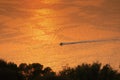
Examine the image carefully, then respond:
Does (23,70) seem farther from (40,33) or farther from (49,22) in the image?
(49,22)

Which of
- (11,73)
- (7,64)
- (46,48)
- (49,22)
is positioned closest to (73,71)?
(11,73)

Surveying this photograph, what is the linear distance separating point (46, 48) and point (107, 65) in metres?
22.9

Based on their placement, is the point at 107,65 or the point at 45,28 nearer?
the point at 107,65

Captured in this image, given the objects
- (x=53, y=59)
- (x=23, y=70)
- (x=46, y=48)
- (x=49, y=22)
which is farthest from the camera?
(x=49, y=22)

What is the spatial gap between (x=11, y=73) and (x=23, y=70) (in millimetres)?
6264

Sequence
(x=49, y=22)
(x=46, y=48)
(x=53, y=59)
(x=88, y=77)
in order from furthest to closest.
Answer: (x=49, y=22) → (x=46, y=48) → (x=53, y=59) → (x=88, y=77)

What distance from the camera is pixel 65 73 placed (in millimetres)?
68625

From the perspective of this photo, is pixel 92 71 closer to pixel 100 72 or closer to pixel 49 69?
pixel 100 72

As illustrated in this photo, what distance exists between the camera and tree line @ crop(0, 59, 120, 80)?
66.1 meters

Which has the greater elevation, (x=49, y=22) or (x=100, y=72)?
(x=49, y=22)

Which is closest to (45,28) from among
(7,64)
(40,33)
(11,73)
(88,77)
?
(40,33)

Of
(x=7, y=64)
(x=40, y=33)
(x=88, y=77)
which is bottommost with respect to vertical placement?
(x=88, y=77)

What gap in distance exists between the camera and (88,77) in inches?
2586

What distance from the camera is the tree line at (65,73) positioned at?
6606cm
